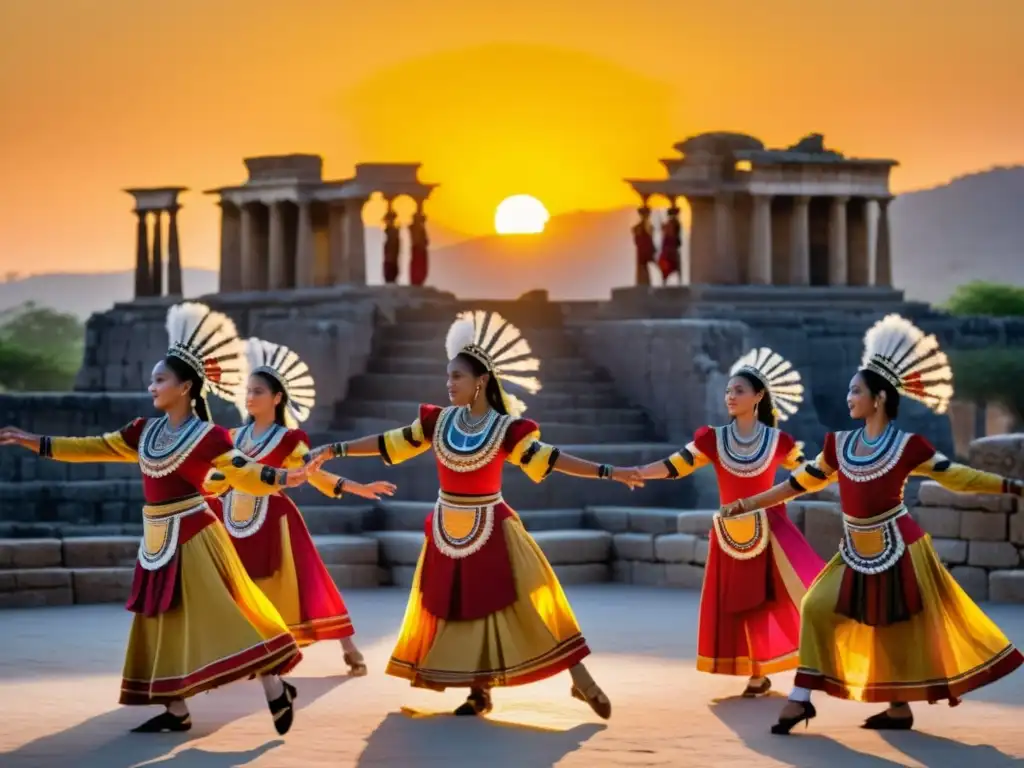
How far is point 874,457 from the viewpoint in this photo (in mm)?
10430

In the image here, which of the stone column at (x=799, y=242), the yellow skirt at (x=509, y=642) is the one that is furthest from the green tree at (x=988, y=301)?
the yellow skirt at (x=509, y=642)

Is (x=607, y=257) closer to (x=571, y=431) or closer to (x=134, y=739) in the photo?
(x=571, y=431)

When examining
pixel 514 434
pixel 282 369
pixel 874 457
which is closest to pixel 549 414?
pixel 282 369

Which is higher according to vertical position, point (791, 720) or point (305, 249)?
point (305, 249)

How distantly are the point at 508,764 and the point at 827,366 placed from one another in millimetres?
27137

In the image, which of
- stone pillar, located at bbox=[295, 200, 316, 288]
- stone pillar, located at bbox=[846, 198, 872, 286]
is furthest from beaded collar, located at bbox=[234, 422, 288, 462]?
stone pillar, located at bbox=[846, 198, 872, 286]

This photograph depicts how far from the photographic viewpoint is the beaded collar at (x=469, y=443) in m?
10.7

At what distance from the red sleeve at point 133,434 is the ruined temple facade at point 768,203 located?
1255 inches

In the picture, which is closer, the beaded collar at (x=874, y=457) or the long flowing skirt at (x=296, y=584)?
the beaded collar at (x=874, y=457)

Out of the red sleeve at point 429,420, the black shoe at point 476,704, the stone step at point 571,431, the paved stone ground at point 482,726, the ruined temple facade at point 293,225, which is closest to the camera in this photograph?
the paved stone ground at point 482,726

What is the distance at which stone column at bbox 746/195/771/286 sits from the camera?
4406cm

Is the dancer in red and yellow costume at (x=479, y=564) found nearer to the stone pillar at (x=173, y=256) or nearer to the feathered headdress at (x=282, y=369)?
the feathered headdress at (x=282, y=369)

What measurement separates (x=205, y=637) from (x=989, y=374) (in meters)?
39.1

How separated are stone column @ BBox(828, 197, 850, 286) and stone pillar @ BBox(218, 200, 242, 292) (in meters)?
11.9
